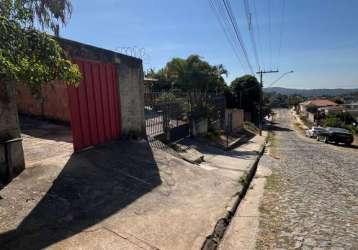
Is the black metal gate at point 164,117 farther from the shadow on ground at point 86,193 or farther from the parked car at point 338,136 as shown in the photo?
the parked car at point 338,136

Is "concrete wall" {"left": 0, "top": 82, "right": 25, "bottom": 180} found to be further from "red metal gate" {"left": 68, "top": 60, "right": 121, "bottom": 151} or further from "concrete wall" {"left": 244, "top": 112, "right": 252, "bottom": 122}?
"concrete wall" {"left": 244, "top": 112, "right": 252, "bottom": 122}

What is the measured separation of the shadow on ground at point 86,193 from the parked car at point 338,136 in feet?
70.6

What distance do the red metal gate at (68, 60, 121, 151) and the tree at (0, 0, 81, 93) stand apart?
3.36 m

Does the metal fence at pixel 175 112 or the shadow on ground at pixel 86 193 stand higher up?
the metal fence at pixel 175 112

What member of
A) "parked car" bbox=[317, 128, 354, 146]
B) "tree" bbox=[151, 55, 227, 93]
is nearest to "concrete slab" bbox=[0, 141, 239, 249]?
"tree" bbox=[151, 55, 227, 93]

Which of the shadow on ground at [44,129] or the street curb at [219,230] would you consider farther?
the shadow on ground at [44,129]

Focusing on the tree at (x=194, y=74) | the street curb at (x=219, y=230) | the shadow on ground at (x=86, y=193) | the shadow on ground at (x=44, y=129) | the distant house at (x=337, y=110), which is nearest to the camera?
the shadow on ground at (x=86, y=193)

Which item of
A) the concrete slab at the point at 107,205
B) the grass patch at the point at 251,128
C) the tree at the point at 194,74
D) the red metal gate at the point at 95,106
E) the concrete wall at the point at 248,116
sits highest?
the tree at the point at 194,74

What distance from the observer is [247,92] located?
44.9 metres

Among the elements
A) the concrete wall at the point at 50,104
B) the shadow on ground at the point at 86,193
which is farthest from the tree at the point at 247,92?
the shadow on ground at the point at 86,193

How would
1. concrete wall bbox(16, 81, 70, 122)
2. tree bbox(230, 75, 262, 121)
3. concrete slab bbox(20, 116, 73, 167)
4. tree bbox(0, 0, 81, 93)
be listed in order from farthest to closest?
tree bbox(230, 75, 262, 121) → concrete wall bbox(16, 81, 70, 122) → concrete slab bbox(20, 116, 73, 167) → tree bbox(0, 0, 81, 93)

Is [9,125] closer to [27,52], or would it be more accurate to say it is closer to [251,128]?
[27,52]

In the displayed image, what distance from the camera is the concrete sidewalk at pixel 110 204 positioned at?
363 centimetres

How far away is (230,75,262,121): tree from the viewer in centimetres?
4453
